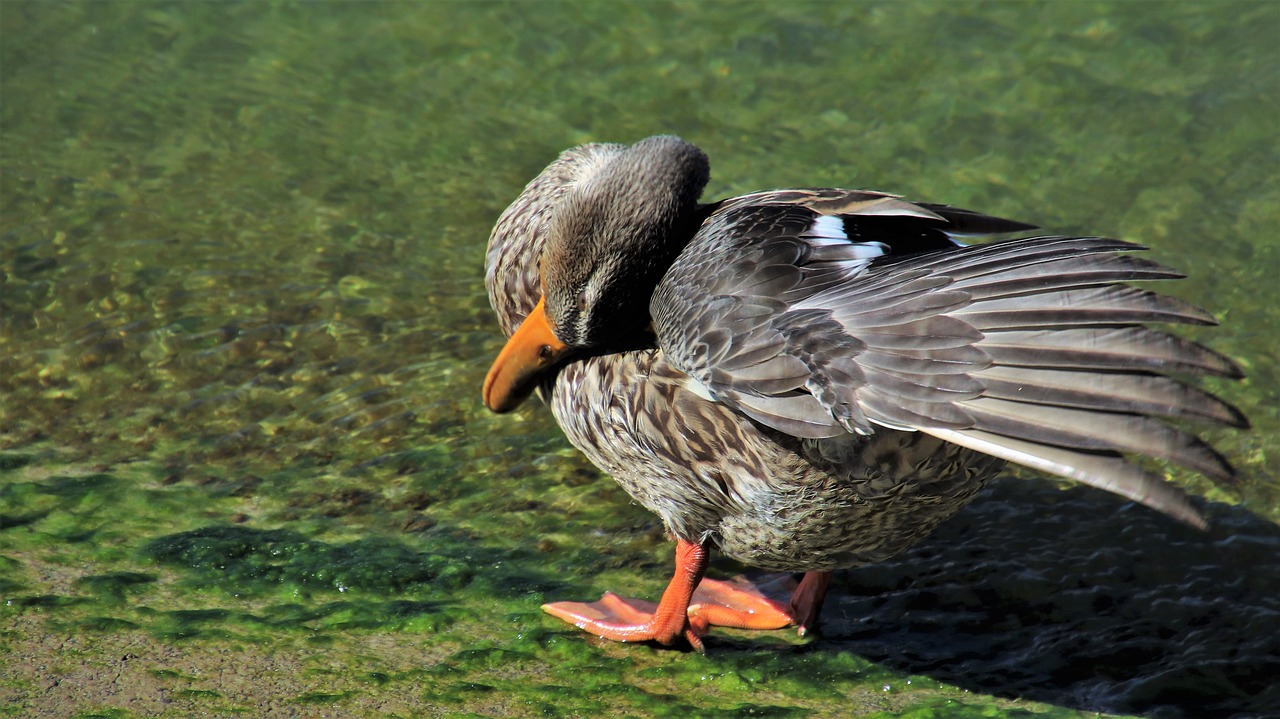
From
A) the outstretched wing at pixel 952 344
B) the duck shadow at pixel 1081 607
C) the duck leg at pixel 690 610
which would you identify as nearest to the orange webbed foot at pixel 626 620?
the duck leg at pixel 690 610

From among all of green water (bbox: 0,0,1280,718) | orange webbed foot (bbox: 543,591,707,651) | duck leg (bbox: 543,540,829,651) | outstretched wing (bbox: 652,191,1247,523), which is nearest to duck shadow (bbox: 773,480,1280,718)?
green water (bbox: 0,0,1280,718)

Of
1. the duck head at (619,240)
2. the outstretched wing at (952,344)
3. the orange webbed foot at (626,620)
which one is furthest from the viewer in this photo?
the orange webbed foot at (626,620)

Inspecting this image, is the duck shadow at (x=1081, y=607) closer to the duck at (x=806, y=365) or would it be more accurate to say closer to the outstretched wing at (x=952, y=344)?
the duck at (x=806, y=365)

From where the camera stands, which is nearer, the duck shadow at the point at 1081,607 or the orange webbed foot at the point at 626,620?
the duck shadow at the point at 1081,607

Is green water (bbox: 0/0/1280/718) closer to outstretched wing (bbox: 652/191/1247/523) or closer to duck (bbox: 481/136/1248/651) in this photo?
duck (bbox: 481/136/1248/651)

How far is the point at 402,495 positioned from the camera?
473 cm

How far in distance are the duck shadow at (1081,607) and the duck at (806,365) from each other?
0.36 meters

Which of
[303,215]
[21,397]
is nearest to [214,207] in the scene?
[303,215]

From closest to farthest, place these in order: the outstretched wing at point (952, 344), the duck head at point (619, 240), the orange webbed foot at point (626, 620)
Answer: the outstretched wing at point (952, 344)
the duck head at point (619, 240)
the orange webbed foot at point (626, 620)

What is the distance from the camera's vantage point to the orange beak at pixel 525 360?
4070 mm

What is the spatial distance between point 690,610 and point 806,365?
147 centimetres

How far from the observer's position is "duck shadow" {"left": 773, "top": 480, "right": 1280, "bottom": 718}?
3816 millimetres

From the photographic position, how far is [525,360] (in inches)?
163

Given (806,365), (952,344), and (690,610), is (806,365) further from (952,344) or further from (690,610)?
(690,610)
